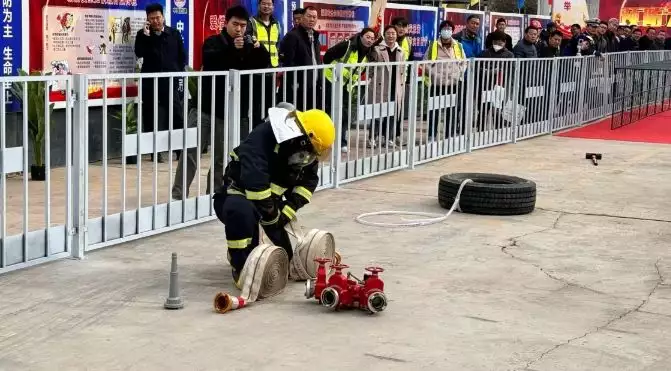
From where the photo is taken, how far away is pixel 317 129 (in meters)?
6.24

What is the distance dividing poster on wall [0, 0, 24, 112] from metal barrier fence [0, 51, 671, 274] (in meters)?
0.42

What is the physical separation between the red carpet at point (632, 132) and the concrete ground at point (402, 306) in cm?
759

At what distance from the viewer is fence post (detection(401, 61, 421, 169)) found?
12.4 m

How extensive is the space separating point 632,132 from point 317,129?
43.2 feet

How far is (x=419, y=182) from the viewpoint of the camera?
11.6m

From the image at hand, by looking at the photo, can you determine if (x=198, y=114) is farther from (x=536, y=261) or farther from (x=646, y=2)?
(x=646, y=2)

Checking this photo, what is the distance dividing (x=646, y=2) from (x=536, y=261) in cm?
3332

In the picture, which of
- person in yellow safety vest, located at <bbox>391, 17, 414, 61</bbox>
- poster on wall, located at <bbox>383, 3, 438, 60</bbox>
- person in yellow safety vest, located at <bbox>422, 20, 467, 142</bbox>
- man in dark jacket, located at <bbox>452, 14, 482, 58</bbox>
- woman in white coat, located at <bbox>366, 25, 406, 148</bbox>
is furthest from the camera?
poster on wall, located at <bbox>383, 3, 438, 60</bbox>

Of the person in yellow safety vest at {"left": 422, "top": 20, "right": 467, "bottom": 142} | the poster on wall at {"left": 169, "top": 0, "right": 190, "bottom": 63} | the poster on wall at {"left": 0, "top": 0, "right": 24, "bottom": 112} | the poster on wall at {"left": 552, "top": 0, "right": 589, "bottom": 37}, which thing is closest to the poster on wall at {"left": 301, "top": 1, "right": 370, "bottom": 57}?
the poster on wall at {"left": 169, "top": 0, "right": 190, "bottom": 63}

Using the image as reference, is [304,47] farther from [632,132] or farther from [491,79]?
[632,132]

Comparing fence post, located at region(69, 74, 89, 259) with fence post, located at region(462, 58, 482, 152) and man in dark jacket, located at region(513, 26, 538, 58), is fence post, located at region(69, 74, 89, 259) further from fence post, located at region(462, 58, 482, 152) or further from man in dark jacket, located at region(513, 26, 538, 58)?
man in dark jacket, located at region(513, 26, 538, 58)

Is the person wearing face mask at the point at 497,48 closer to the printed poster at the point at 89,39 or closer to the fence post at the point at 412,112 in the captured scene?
the fence post at the point at 412,112

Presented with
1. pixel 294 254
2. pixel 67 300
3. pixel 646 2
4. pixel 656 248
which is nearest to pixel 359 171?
pixel 656 248

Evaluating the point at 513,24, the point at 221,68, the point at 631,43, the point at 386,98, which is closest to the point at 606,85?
the point at 513,24
